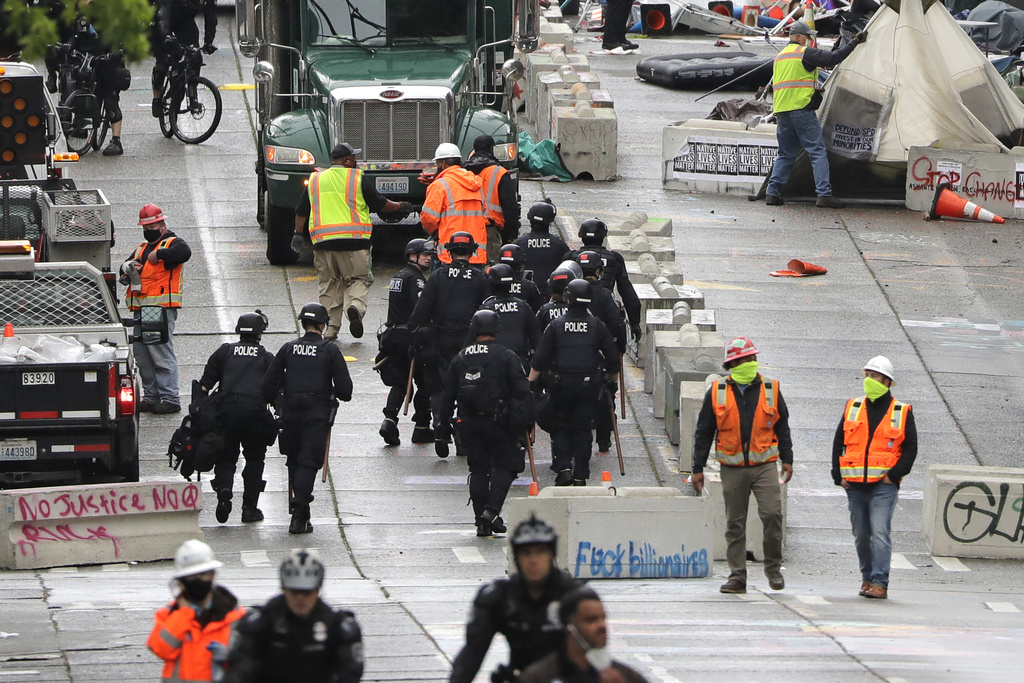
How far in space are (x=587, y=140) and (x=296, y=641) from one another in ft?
59.8

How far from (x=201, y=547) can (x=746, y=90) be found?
2481 cm

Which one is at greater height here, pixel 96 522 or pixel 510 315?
pixel 510 315

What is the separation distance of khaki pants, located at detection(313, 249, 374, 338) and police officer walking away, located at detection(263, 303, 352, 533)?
4.25 meters

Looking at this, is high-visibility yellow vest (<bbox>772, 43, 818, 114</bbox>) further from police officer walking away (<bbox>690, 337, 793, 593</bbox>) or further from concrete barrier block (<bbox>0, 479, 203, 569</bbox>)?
concrete barrier block (<bbox>0, 479, 203, 569</bbox>)

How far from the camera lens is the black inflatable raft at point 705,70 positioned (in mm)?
30562

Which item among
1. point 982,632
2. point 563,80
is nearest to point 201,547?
point 982,632

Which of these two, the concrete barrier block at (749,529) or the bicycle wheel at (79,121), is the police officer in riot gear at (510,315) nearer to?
the concrete barrier block at (749,529)

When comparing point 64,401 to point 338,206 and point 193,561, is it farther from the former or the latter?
point 193,561

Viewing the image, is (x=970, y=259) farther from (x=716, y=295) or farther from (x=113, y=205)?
(x=113, y=205)

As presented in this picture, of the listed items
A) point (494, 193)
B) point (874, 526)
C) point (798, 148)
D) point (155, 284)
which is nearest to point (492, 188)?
point (494, 193)

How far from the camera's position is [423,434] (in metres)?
15.4

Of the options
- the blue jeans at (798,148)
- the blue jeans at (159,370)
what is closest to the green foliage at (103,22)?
the blue jeans at (159,370)

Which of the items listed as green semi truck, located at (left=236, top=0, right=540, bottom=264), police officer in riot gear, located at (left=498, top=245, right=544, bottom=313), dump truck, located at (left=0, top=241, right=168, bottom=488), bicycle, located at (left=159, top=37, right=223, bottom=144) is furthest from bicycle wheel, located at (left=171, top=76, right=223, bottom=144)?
dump truck, located at (left=0, top=241, right=168, bottom=488)

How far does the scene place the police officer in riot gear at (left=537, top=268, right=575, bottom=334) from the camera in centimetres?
1459
